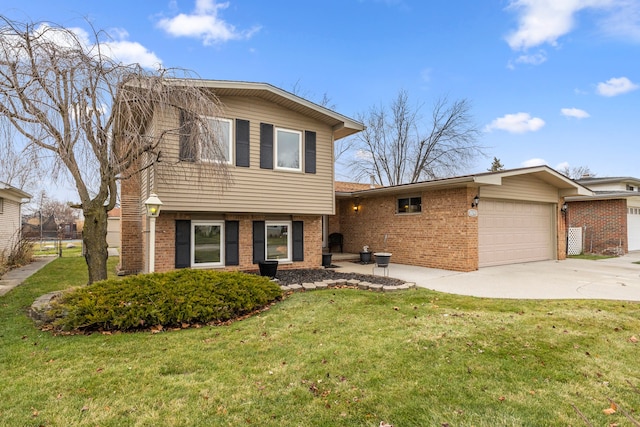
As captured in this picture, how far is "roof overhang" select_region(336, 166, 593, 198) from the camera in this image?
936cm

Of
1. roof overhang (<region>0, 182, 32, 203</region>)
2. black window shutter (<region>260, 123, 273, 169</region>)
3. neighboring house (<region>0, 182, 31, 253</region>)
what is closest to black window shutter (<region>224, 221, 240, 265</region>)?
black window shutter (<region>260, 123, 273, 169</region>)

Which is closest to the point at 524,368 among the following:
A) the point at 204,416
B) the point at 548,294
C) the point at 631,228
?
the point at 204,416

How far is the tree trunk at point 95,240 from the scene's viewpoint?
6121mm

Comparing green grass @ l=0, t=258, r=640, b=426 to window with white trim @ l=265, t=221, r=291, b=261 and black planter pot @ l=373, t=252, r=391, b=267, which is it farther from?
window with white trim @ l=265, t=221, r=291, b=261

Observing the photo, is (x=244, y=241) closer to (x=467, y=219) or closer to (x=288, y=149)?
(x=288, y=149)

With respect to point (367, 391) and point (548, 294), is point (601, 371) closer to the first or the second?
point (367, 391)

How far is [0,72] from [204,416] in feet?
19.1

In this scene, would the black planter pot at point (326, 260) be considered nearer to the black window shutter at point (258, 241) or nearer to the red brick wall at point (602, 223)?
the black window shutter at point (258, 241)

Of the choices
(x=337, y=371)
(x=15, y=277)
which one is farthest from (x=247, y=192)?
(x=15, y=277)

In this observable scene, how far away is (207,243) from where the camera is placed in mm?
9156

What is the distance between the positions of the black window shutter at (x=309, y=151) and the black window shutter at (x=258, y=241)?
2.11 m

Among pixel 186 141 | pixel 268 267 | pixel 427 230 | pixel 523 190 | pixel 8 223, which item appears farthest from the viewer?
pixel 8 223

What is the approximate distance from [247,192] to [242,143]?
4.26 feet

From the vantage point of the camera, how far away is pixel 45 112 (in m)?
5.18
